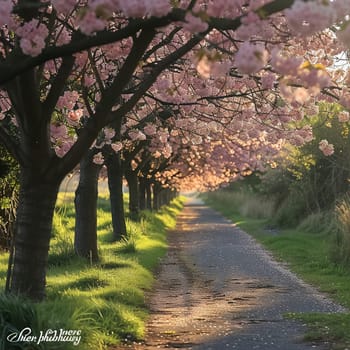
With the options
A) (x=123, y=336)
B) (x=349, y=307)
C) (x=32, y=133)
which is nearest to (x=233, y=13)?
(x=32, y=133)

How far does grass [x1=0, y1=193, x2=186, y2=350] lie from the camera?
7.80 metres

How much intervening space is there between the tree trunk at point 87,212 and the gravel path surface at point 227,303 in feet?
6.47

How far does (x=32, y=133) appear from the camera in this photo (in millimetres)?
9250

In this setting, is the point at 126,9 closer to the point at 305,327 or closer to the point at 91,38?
the point at 91,38

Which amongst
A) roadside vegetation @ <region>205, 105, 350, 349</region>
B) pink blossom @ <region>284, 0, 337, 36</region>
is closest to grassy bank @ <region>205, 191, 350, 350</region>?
roadside vegetation @ <region>205, 105, 350, 349</region>

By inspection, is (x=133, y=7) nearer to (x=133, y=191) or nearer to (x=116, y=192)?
(x=116, y=192)

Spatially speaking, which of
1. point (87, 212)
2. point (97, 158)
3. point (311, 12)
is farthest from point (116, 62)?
point (311, 12)

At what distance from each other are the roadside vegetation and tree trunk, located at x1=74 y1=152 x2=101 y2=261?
5.46 m

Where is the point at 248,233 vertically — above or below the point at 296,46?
below

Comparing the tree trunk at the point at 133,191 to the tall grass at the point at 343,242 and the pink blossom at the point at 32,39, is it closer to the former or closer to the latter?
the tall grass at the point at 343,242

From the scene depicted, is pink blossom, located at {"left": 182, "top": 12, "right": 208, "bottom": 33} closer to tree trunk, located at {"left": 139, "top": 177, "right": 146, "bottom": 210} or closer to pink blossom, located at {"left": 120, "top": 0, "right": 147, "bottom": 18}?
pink blossom, located at {"left": 120, "top": 0, "right": 147, "bottom": 18}

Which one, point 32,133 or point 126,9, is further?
point 32,133

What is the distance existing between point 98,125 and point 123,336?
9.60 feet

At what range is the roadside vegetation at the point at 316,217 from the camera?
13.0m
